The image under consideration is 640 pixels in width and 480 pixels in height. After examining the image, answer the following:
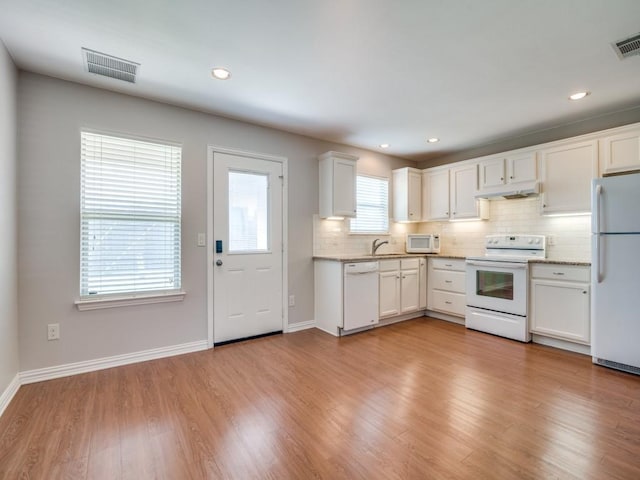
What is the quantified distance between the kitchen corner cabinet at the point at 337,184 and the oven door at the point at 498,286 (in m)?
1.73

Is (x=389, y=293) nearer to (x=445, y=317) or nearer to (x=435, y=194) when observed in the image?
(x=445, y=317)

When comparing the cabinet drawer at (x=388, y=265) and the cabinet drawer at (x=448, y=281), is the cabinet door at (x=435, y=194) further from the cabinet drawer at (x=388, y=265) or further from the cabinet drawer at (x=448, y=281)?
the cabinet drawer at (x=388, y=265)

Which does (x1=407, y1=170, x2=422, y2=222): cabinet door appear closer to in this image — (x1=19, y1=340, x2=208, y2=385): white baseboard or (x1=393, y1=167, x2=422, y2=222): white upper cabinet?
(x1=393, y1=167, x2=422, y2=222): white upper cabinet

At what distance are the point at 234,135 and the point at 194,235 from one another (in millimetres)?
1216

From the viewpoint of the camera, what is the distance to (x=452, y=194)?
4.59 metres

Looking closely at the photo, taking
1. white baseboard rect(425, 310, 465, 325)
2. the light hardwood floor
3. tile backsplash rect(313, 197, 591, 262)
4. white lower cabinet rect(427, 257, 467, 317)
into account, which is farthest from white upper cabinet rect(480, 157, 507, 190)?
the light hardwood floor

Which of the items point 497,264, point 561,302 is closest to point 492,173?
point 497,264

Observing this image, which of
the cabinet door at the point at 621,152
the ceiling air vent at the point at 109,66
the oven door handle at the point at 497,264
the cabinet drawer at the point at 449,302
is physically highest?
the ceiling air vent at the point at 109,66

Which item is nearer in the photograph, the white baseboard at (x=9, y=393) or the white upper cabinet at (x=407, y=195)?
the white baseboard at (x=9, y=393)

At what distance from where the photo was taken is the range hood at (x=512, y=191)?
145 inches

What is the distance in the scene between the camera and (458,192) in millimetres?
4504

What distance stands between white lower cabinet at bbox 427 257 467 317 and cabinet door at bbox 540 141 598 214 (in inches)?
48.9

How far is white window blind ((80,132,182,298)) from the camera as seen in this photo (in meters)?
2.71

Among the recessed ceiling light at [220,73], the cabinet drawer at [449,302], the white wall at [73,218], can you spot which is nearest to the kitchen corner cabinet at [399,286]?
the cabinet drawer at [449,302]
